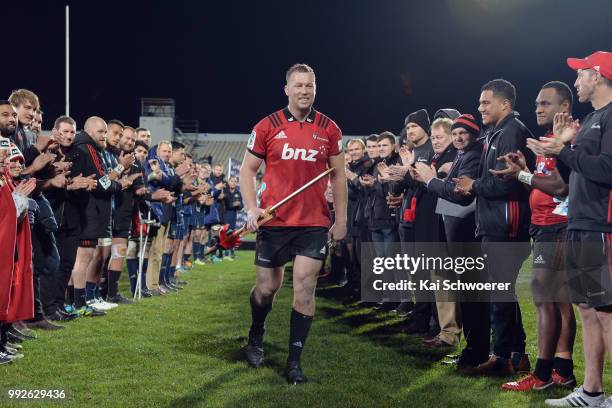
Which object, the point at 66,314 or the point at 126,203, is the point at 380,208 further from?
the point at 66,314

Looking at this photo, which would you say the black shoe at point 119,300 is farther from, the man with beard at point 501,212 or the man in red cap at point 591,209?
the man in red cap at point 591,209

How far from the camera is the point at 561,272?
192 inches

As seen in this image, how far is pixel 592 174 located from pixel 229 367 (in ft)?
10.9

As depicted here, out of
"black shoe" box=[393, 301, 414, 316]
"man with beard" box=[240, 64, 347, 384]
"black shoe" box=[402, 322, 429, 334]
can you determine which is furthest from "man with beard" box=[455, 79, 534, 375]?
"black shoe" box=[393, 301, 414, 316]

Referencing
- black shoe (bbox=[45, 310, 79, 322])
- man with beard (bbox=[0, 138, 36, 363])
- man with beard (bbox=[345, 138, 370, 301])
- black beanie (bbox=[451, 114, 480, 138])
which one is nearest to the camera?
man with beard (bbox=[0, 138, 36, 363])

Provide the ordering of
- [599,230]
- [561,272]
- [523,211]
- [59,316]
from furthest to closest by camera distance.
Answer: [59,316], [523,211], [561,272], [599,230]

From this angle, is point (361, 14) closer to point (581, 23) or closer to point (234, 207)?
point (581, 23)

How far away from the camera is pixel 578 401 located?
4.40 m

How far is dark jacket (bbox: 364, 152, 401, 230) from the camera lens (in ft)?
30.5

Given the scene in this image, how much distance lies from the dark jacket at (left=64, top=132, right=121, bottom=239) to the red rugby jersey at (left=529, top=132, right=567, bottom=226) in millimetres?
5365

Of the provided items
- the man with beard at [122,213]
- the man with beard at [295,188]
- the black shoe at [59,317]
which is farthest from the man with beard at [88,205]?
the man with beard at [295,188]

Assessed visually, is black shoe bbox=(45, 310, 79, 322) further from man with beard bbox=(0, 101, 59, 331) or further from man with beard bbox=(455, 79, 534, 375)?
man with beard bbox=(455, 79, 534, 375)

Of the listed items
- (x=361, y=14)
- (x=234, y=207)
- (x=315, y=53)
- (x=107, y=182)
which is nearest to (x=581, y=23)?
(x=361, y=14)

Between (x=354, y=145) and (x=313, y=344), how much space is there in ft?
17.5
